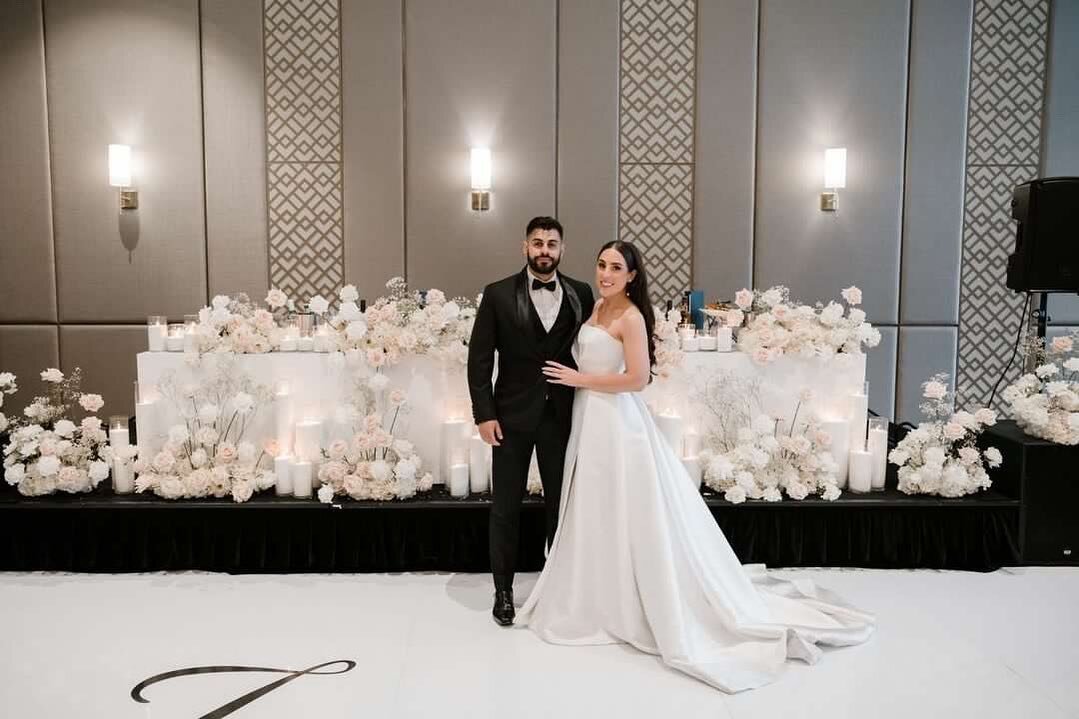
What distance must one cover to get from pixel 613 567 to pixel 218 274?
12.8 ft

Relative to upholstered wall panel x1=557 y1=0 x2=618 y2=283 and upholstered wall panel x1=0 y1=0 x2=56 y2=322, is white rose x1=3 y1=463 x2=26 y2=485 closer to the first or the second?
upholstered wall panel x1=0 y1=0 x2=56 y2=322

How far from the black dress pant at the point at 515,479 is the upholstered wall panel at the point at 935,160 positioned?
3.69 meters

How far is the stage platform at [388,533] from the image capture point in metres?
3.89

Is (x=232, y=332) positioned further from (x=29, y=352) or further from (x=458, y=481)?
(x=29, y=352)

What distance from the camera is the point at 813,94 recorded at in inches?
224

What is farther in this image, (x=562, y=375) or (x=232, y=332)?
(x=232, y=332)

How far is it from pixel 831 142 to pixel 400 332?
362cm

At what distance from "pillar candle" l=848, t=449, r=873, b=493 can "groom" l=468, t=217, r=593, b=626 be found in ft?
5.61

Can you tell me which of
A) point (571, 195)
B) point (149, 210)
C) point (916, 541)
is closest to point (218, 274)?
point (149, 210)

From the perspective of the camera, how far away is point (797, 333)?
4055 millimetres

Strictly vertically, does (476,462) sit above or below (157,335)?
below

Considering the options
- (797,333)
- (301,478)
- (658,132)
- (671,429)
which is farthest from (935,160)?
(301,478)

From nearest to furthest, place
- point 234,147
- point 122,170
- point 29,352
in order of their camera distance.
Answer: point 122,170 < point 234,147 < point 29,352

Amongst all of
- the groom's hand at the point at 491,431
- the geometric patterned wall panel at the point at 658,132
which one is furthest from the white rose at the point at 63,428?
the geometric patterned wall panel at the point at 658,132
